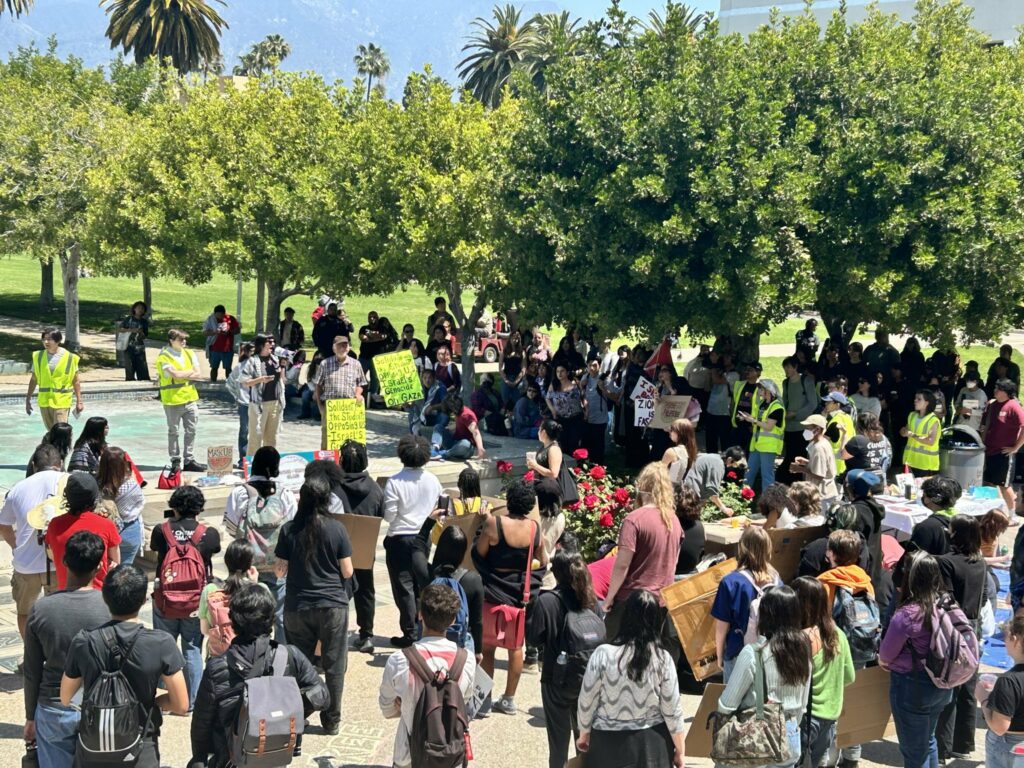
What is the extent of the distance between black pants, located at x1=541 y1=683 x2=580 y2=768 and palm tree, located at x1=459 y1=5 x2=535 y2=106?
69.8 m

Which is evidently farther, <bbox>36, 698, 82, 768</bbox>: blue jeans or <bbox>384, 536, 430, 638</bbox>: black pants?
<bbox>384, 536, 430, 638</bbox>: black pants

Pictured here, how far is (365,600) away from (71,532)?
108 inches

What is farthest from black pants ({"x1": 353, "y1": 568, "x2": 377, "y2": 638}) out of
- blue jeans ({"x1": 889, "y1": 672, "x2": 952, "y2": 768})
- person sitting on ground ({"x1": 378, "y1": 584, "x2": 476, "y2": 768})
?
blue jeans ({"x1": 889, "y1": 672, "x2": 952, "y2": 768})

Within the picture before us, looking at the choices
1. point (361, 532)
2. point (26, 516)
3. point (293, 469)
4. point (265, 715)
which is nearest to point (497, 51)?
point (293, 469)

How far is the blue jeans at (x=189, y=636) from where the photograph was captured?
26.5ft

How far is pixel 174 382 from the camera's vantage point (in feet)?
49.6

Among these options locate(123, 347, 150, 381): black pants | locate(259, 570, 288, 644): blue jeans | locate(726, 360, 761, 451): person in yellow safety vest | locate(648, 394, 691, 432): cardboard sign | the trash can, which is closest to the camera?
locate(259, 570, 288, 644): blue jeans

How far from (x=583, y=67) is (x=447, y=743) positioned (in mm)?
13812

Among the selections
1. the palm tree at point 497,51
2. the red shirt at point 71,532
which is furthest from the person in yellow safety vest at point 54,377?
the palm tree at point 497,51

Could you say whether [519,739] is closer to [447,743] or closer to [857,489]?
[447,743]

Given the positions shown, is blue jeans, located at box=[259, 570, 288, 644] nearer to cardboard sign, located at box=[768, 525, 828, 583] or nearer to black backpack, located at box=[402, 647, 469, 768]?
black backpack, located at box=[402, 647, 469, 768]

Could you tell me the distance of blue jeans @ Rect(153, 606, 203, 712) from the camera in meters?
8.09

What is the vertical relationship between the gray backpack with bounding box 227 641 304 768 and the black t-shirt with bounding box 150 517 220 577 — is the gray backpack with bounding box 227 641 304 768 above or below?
below

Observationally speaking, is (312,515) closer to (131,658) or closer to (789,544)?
(131,658)
